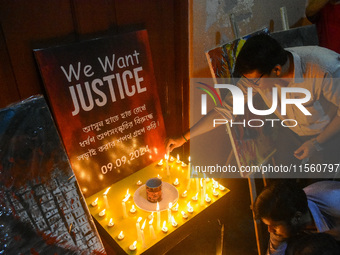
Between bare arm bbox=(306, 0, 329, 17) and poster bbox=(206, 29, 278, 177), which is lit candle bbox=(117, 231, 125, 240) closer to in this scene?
poster bbox=(206, 29, 278, 177)

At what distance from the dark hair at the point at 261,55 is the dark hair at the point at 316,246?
1189 mm

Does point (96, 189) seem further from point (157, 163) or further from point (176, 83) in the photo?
point (176, 83)

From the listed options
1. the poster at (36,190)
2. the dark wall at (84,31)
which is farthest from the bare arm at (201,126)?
the poster at (36,190)

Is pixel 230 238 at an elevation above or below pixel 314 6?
below

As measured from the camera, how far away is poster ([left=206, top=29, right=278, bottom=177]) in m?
2.81

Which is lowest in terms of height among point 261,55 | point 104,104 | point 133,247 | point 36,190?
point 133,247

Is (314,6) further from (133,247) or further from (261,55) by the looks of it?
(133,247)

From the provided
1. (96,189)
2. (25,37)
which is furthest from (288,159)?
(25,37)

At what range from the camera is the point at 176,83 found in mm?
2822

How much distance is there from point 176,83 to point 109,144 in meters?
0.92

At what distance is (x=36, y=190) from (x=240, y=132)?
202 centimetres

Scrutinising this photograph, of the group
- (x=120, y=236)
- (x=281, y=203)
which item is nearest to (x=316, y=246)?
(x=281, y=203)

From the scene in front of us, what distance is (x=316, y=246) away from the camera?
5.05 ft

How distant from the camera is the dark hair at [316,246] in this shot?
151 centimetres
